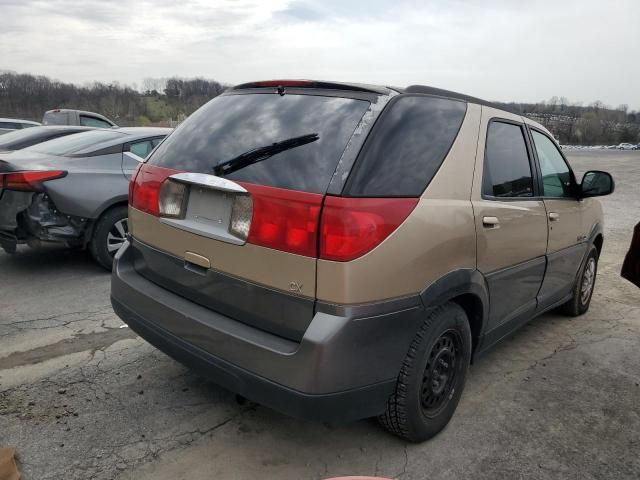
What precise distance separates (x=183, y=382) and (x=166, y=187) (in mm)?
1249

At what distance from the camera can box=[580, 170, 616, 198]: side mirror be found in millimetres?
3887

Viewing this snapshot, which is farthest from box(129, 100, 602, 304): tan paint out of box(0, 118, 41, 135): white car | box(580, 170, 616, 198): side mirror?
box(0, 118, 41, 135): white car

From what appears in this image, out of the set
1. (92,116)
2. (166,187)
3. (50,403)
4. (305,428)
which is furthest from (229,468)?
(92,116)

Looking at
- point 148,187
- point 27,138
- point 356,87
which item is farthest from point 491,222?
point 27,138

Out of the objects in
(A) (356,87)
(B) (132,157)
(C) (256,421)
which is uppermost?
(A) (356,87)

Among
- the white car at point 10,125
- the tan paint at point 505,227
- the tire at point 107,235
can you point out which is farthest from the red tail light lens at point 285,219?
the white car at point 10,125

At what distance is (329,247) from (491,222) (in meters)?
1.17

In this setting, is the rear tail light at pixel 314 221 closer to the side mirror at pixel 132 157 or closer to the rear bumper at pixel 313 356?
the rear bumper at pixel 313 356

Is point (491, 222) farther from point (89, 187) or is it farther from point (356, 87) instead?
point (89, 187)

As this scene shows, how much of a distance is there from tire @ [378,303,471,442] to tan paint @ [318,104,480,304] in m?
0.27

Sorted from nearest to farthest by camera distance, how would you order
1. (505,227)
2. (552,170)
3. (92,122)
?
(505,227) < (552,170) < (92,122)

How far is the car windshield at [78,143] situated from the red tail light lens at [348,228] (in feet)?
13.8

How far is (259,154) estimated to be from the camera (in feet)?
7.73

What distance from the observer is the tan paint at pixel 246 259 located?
6.89 feet
